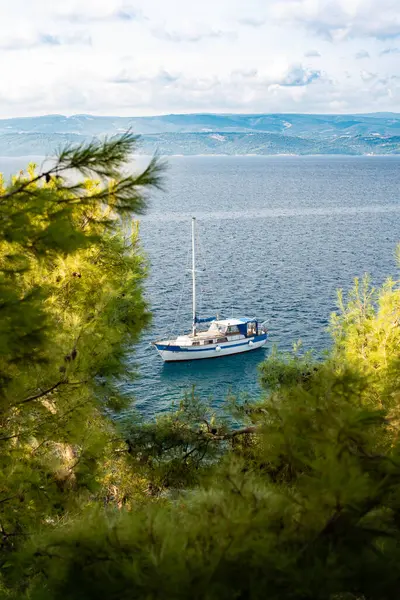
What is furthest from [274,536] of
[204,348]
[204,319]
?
[204,319]

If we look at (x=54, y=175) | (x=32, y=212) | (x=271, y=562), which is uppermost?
(x=54, y=175)

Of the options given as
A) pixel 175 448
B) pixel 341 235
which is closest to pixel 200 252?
Answer: pixel 341 235

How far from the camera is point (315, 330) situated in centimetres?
3231

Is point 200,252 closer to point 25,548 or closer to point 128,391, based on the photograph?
point 128,391

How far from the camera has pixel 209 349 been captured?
32.0 m

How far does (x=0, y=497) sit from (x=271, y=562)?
458 centimetres

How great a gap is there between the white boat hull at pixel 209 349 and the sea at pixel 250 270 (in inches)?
16.8

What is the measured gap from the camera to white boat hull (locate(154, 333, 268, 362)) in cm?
3055

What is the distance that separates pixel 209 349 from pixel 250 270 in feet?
47.3

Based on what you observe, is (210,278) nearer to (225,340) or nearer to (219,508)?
(225,340)

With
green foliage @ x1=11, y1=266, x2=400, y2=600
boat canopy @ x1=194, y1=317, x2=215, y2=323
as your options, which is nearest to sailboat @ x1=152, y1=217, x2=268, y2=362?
boat canopy @ x1=194, y1=317, x2=215, y2=323

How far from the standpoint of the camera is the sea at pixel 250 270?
2900 cm

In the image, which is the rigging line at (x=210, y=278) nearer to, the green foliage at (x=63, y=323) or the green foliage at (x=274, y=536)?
the green foliage at (x=63, y=323)

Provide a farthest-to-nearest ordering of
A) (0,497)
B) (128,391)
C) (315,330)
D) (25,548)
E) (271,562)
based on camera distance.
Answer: (315,330) < (128,391) < (0,497) < (25,548) < (271,562)
